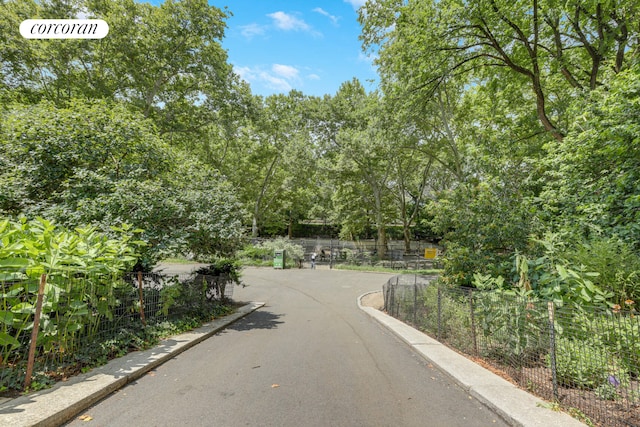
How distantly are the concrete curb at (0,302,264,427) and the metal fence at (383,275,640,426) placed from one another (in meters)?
5.44

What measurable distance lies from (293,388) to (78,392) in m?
2.53

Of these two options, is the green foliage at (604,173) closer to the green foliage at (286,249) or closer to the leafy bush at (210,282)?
the leafy bush at (210,282)

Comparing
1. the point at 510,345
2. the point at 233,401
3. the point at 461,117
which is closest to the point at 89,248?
the point at 233,401

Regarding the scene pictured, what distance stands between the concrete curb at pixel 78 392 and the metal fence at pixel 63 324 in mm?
238

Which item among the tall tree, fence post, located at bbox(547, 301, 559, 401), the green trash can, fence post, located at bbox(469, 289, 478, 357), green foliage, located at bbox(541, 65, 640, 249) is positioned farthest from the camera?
the green trash can

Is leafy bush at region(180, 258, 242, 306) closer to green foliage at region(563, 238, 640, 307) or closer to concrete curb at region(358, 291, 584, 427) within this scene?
concrete curb at region(358, 291, 584, 427)

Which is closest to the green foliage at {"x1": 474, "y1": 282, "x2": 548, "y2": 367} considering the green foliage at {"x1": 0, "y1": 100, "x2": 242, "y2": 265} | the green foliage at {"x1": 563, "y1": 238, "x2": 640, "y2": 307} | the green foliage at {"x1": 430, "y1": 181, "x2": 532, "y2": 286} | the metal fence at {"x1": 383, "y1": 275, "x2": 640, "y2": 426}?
the metal fence at {"x1": 383, "y1": 275, "x2": 640, "y2": 426}

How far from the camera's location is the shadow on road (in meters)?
8.10

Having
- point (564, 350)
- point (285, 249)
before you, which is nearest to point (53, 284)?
point (564, 350)

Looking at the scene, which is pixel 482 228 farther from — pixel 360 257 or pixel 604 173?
pixel 360 257

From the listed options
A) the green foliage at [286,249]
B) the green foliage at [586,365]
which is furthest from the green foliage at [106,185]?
the green foliage at [286,249]

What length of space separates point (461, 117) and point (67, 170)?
23.9 meters

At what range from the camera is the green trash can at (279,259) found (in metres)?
25.4

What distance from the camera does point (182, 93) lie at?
21.8m
